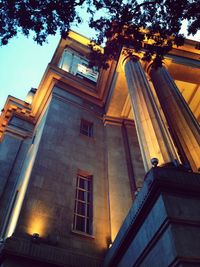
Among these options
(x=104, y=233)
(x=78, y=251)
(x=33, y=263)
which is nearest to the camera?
Answer: (x=33, y=263)

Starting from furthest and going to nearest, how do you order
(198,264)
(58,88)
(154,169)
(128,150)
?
(58,88) → (128,150) → (154,169) → (198,264)

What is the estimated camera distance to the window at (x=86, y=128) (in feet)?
61.1

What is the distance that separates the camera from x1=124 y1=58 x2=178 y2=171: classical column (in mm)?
9383

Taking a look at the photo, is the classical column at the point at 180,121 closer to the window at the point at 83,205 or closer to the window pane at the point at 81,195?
the window at the point at 83,205

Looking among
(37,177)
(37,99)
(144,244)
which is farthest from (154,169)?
(37,99)

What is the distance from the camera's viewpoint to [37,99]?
21.9m

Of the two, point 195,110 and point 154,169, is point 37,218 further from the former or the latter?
point 195,110

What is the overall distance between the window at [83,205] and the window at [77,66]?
15227 millimetres

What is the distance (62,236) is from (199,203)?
6344 millimetres

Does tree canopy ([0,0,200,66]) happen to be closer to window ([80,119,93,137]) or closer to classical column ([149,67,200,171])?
classical column ([149,67,200,171])

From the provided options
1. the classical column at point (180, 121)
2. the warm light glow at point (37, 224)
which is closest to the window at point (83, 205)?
the warm light glow at point (37, 224)

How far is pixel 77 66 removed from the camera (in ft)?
95.1

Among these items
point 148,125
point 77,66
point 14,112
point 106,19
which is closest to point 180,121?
point 148,125

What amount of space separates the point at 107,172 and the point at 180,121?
602cm
